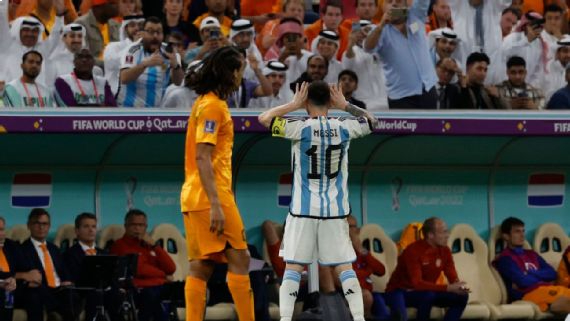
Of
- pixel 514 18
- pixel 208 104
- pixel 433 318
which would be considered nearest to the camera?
pixel 208 104

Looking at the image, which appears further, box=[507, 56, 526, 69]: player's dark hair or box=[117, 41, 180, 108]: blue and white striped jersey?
box=[507, 56, 526, 69]: player's dark hair

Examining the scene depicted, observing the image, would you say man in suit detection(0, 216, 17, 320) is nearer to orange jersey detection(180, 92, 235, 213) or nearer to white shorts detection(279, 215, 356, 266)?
white shorts detection(279, 215, 356, 266)

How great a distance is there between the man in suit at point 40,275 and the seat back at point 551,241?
5.19m

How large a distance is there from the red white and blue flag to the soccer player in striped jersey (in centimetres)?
403

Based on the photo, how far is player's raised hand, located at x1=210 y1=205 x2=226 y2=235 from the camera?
920 centimetres

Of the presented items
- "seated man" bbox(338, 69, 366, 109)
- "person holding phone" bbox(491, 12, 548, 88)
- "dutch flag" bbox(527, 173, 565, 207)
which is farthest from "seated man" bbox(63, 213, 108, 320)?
"person holding phone" bbox(491, 12, 548, 88)

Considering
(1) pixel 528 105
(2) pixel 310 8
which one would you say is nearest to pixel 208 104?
(1) pixel 528 105

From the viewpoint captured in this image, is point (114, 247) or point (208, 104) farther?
point (114, 247)

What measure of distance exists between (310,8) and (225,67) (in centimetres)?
713

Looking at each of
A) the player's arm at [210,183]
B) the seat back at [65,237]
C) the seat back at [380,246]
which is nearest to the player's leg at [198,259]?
the player's arm at [210,183]

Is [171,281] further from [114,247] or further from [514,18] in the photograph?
[514,18]

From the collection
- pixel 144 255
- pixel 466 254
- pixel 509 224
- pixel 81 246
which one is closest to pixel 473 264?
pixel 466 254

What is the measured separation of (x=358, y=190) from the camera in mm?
14805

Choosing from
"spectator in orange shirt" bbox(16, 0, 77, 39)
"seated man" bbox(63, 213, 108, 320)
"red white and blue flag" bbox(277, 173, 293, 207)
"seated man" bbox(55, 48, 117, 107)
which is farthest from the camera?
"red white and blue flag" bbox(277, 173, 293, 207)
